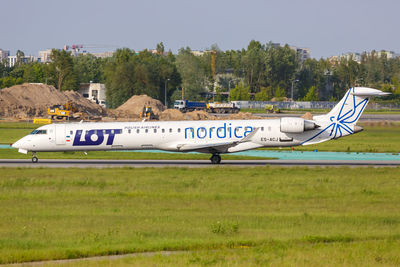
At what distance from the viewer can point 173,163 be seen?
124 feet

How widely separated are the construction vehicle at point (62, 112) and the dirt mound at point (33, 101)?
4.83 metres

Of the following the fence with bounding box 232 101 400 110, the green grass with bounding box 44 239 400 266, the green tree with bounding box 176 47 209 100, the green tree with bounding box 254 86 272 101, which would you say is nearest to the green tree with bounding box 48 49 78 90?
the green tree with bounding box 176 47 209 100

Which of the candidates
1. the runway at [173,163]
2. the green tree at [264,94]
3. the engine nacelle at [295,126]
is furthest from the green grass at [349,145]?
the green tree at [264,94]

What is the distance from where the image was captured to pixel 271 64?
601ft

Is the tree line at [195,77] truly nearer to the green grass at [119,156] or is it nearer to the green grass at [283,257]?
the green grass at [119,156]

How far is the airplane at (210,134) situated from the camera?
36406mm

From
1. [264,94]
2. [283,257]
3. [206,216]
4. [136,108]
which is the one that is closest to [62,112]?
[136,108]

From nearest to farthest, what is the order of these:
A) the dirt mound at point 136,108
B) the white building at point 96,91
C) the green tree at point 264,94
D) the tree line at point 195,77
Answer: the dirt mound at point 136,108, the tree line at point 195,77, the white building at point 96,91, the green tree at point 264,94

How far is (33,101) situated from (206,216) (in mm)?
94075

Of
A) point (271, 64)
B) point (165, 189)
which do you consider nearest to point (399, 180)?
point (165, 189)

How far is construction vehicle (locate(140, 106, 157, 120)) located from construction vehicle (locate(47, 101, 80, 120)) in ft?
37.9

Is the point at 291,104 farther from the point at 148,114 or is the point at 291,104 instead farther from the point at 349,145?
the point at 349,145

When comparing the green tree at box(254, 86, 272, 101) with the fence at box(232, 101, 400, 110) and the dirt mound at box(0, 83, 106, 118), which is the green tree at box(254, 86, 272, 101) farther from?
the dirt mound at box(0, 83, 106, 118)

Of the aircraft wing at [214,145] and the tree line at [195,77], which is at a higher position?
the tree line at [195,77]
